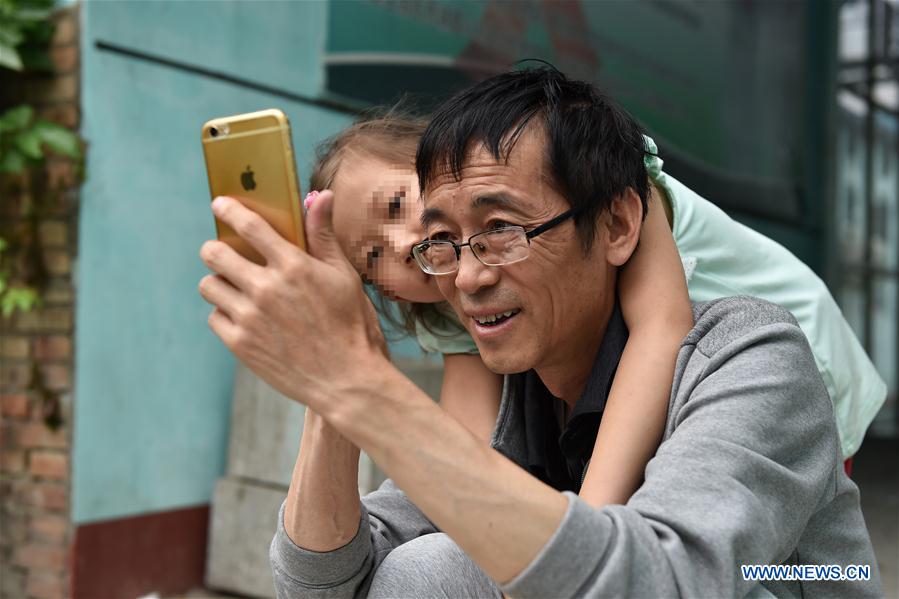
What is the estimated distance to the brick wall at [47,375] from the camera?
3.64 metres

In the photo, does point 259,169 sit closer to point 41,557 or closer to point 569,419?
point 569,419

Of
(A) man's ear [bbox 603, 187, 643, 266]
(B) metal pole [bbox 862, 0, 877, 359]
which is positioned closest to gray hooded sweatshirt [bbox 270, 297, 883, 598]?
(A) man's ear [bbox 603, 187, 643, 266]

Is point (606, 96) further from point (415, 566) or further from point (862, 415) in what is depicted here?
point (862, 415)

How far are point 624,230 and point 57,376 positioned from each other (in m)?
2.57

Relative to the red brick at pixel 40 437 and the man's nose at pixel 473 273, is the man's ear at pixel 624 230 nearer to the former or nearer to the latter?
the man's nose at pixel 473 273

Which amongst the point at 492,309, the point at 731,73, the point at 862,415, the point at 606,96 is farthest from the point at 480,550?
the point at 731,73

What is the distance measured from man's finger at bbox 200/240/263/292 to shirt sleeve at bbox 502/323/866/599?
0.49 metres

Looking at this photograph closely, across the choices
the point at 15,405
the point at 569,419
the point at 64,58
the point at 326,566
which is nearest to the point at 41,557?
the point at 15,405

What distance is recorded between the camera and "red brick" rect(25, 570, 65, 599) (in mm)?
3658

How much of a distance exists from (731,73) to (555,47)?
2.71 meters

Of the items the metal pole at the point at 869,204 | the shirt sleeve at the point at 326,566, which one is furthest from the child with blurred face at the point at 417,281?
the metal pole at the point at 869,204

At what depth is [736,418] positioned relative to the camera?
1441mm

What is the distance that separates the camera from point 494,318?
68.8 inches

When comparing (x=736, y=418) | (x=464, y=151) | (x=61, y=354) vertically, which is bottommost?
(x=61, y=354)
